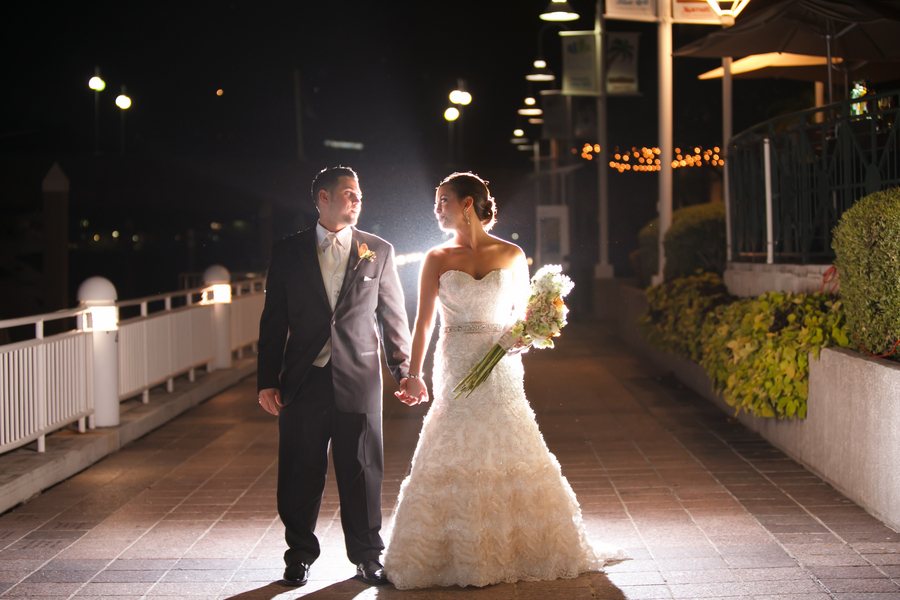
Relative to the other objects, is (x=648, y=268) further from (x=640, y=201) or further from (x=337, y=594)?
(x=640, y=201)

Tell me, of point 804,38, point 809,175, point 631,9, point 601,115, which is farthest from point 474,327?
point 601,115

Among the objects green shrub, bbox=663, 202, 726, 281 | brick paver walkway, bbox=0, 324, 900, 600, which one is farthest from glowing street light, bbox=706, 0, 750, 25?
brick paver walkway, bbox=0, 324, 900, 600

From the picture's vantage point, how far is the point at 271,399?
4.59 meters

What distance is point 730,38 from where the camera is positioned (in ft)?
35.7

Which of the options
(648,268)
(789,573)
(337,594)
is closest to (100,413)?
(337,594)

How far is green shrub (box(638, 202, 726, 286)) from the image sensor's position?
14055 millimetres

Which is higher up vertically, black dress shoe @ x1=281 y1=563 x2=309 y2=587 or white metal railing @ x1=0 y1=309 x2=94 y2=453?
white metal railing @ x1=0 y1=309 x2=94 y2=453

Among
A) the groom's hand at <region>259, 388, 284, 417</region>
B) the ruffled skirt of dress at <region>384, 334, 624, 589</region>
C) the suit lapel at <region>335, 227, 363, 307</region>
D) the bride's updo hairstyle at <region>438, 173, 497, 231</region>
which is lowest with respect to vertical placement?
the ruffled skirt of dress at <region>384, 334, 624, 589</region>

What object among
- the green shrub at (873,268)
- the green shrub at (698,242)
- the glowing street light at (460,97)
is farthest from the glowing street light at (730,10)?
the glowing street light at (460,97)

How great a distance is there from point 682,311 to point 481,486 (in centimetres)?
740

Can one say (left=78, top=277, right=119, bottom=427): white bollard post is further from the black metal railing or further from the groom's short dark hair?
the black metal railing

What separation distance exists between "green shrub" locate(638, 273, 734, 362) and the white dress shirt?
6502mm

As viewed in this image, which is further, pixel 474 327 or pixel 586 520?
pixel 586 520

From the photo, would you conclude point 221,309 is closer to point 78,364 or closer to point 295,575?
point 78,364
